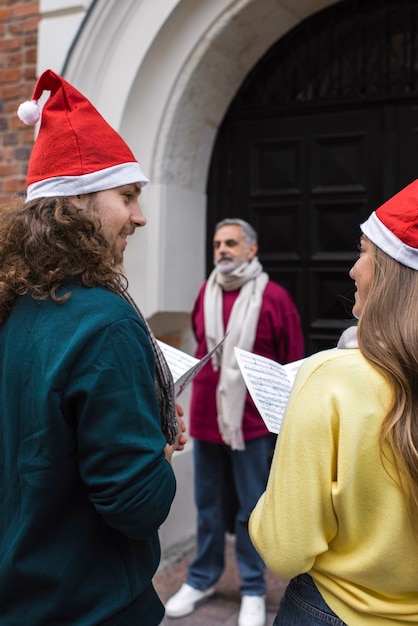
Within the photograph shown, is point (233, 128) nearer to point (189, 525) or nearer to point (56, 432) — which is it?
point (189, 525)

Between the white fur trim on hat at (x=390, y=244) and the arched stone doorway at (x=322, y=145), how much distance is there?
8.47 feet

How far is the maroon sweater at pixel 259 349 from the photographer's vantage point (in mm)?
3777

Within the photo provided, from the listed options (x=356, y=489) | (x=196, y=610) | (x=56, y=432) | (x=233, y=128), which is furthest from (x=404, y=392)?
(x=233, y=128)

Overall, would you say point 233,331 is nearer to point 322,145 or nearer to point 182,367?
point 322,145

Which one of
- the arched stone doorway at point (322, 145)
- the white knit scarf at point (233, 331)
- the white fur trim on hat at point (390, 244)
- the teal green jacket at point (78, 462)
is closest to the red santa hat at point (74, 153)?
the teal green jacket at point (78, 462)

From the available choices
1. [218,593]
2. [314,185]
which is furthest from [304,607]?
[314,185]

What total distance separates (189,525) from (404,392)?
11.7ft

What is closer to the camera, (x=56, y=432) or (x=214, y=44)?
(x=56, y=432)

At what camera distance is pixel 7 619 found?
1.48 meters

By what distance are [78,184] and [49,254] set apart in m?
0.33

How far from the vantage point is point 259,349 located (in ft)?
12.5

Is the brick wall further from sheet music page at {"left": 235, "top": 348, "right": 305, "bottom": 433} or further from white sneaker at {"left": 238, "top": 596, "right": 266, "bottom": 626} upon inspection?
sheet music page at {"left": 235, "top": 348, "right": 305, "bottom": 433}

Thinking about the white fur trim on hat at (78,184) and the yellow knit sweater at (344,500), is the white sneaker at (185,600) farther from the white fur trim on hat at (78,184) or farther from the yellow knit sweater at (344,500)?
the white fur trim on hat at (78,184)

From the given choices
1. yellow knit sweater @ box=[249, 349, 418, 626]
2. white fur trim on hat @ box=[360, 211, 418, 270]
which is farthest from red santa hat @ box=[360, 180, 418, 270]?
yellow knit sweater @ box=[249, 349, 418, 626]
